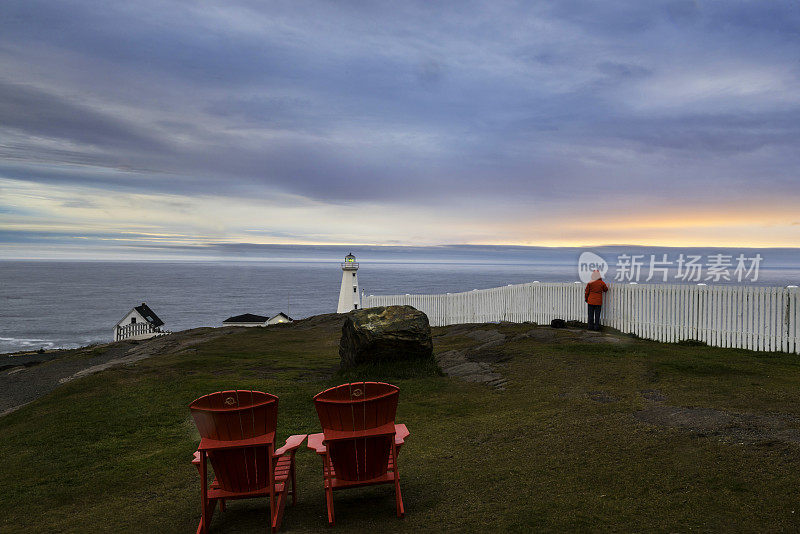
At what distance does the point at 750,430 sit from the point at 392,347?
7.15 m

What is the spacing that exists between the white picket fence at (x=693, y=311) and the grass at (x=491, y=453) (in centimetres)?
60

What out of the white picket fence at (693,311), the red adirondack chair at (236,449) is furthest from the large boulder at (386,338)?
the red adirondack chair at (236,449)

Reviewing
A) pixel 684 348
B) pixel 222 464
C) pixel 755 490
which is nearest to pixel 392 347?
pixel 684 348

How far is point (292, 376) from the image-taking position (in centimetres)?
1266

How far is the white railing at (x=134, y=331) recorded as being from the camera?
40.2 m

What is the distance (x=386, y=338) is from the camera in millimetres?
11906

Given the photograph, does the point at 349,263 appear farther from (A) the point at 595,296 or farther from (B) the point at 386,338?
(B) the point at 386,338

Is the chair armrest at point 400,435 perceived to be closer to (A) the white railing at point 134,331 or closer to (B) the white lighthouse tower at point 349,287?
(B) the white lighthouse tower at point 349,287

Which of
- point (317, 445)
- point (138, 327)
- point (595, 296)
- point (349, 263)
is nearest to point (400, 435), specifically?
point (317, 445)

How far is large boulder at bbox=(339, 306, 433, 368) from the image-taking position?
39.1 feet

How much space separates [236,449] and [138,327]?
1580 inches

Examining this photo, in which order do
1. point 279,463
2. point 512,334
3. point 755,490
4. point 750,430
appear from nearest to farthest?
1. point 755,490
2. point 279,463
3. point 750,430
4. point 512,334

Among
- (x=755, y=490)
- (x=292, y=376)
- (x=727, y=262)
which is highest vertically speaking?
(x=727, y=262)

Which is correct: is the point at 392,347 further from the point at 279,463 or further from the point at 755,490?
the point at 755,490
